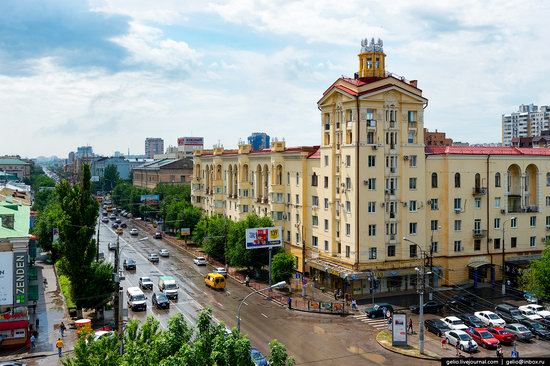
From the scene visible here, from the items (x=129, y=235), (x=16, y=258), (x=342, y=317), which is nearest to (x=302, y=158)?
(x=342, y=317)

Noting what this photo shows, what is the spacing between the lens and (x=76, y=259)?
54.1 metres

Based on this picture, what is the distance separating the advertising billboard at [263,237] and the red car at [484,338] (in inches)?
1120

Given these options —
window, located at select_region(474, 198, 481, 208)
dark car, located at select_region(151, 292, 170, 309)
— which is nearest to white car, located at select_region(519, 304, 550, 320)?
window, located at select_region(474, 198, 481, 208)

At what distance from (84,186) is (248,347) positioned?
38.3m

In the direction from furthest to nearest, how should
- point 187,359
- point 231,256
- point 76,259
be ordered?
point 231,256 → point 76,259 → point 187,359

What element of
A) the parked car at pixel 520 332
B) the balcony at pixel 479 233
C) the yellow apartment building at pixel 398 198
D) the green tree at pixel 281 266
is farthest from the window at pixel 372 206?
the parked car at pixel 520 332

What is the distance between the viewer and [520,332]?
4978 cm

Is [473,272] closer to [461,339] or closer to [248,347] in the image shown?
[461,339]

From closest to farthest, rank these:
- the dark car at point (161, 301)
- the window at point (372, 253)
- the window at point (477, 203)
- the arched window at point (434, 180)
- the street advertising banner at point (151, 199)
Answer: the dark car at point (161, 301)
the window at point (372, 253)
the arched window at point (434, 180)
the window at point (477, 203)
the street advertising banner at point (151, 199)

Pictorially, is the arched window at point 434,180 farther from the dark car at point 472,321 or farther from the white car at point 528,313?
the dark car at point 472,321

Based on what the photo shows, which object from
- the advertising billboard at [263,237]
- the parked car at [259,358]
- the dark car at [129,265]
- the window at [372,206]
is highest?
the window at [372,206]

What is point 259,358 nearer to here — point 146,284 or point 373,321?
point 373,321

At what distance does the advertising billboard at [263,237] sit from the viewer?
71.3 metres

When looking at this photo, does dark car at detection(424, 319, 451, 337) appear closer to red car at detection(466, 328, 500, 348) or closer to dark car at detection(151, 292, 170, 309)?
red car at detection(466, 328, 500, 348)
